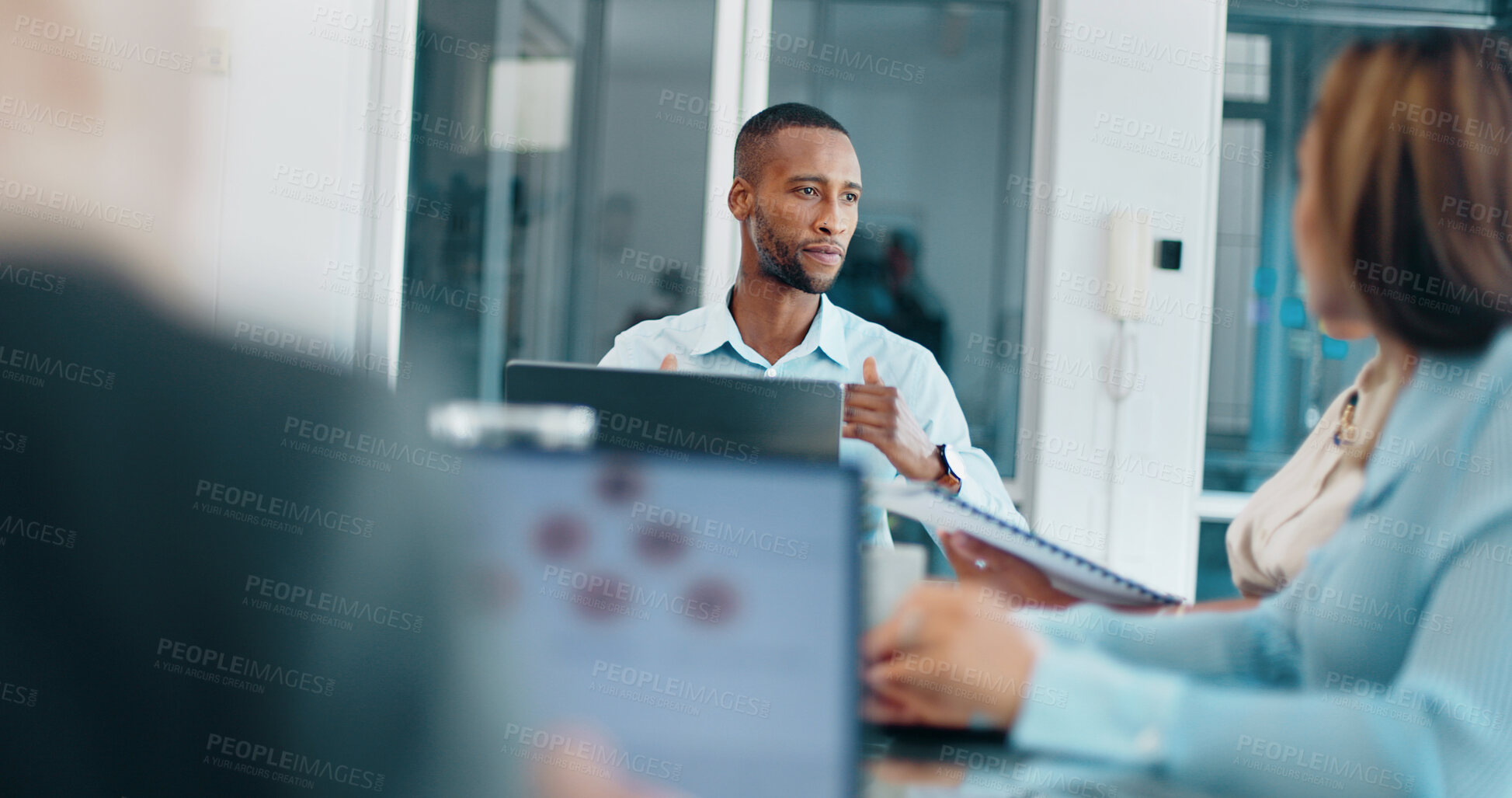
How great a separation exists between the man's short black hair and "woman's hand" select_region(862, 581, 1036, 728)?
166 cm

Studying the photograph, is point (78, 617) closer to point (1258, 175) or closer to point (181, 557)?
point (181, 557)

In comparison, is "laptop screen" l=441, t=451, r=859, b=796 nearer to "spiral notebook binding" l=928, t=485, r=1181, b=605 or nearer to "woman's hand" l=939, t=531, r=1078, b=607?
"spiral notebook binding" l=928, t=485, r=1181, b=605

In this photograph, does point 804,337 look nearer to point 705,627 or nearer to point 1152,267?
point 1152,267

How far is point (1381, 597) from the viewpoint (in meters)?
0.79

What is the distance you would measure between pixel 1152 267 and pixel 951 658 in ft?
7.07

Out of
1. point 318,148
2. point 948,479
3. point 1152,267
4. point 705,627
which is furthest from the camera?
point 318,148

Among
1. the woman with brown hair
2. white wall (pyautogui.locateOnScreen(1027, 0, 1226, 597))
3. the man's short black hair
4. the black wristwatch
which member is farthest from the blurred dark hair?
white wall (pyautogui.locateOnScreen(1027, 0, 1226, 597))

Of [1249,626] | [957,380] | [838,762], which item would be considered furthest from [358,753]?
[957,380]

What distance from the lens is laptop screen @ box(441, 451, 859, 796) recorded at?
0.40m

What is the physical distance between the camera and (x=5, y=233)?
35cm

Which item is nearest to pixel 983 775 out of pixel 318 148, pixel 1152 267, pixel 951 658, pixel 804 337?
pixel 951 658

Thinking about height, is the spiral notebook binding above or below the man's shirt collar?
below

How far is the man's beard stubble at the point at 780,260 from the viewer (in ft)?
7.20

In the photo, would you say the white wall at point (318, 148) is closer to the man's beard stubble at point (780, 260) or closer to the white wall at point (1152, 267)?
the man's beard stubble at point (780, 260)
